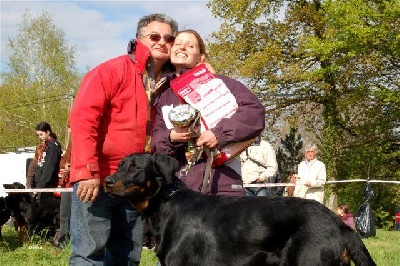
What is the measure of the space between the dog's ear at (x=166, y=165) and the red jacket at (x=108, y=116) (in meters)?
0.29

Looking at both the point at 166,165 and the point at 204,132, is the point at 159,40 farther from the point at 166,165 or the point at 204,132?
the point at 166,165

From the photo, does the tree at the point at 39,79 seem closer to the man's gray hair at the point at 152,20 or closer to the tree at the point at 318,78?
the tree at the point at 318,78

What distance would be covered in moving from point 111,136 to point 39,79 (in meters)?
36.5

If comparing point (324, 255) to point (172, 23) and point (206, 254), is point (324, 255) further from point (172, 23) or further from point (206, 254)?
point (172, 23)

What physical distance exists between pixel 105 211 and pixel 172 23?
1.51 meters

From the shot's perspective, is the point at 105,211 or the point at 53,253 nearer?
the point at 105,211

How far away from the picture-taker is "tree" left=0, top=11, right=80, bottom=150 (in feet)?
125

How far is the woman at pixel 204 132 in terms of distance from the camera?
13.8ft

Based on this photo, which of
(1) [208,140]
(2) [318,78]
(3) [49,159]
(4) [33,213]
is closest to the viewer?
(1) [208,140]

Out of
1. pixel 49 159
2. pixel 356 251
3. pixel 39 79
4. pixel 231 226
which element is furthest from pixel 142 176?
pixel 39 79

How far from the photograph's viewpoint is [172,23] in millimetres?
4578

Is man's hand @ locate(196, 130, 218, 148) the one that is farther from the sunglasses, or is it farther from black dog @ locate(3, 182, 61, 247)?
black dog @ locate(3, 182, 61, 247)

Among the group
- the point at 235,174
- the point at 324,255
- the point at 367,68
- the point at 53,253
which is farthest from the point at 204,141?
the point at 367,68

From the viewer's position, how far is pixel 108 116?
169 inches
